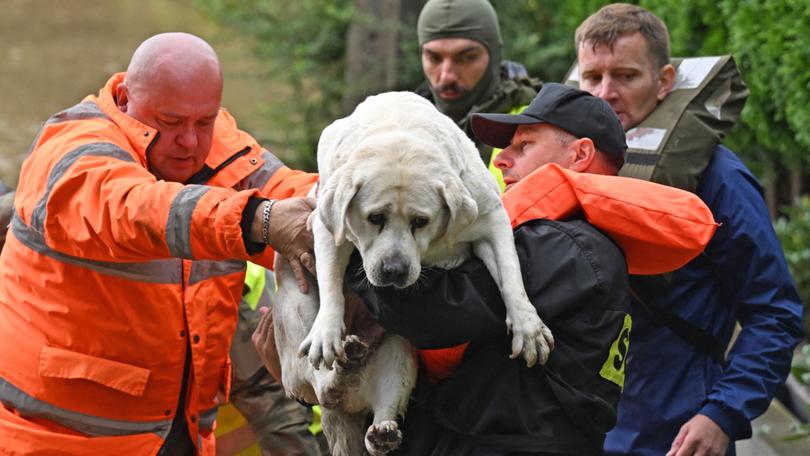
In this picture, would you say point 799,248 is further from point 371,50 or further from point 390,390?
point 371,50

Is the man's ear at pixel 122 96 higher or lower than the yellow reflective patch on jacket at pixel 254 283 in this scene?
higher

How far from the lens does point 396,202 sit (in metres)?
3.27

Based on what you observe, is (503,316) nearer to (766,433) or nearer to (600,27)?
(600,27)

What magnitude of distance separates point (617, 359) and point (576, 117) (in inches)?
32.1

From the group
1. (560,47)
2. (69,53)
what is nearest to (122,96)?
(560,47)

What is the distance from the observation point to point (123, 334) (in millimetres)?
4117

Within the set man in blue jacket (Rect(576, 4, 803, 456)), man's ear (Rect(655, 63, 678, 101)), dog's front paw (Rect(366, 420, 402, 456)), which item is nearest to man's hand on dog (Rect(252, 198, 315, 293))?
dog's front paw (Rect(366, 420, 402, 456))

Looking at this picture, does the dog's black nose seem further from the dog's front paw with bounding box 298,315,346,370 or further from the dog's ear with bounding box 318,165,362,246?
the dog's front paw with bounding box 298,315,346,370

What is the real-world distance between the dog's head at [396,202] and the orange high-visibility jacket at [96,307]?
80 centimetres

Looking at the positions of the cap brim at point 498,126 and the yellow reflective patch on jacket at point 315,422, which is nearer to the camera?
the cap brim at point 498,126

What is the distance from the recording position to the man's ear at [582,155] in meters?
3.63

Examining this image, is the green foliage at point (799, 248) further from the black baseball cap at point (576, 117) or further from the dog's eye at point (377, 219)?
the dog's eye at point (377, 219)

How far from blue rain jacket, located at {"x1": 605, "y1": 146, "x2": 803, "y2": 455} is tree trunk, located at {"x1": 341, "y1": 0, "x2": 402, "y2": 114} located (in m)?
6.68

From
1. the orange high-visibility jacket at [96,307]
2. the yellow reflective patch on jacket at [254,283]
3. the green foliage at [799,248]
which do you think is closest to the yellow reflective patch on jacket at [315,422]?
the yellow reflective patch on jacket at [254,283]
